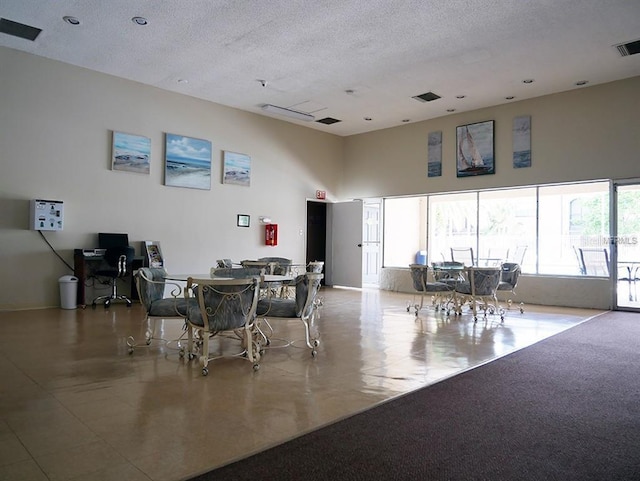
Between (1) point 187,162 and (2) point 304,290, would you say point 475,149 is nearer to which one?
(1) point 187,162

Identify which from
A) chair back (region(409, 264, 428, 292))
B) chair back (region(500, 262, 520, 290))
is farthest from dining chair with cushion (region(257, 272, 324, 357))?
chair back (region(500, 262, 520, 290))

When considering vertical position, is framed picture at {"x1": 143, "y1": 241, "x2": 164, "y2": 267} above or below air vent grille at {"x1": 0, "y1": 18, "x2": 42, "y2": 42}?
below

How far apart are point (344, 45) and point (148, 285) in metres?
4.45

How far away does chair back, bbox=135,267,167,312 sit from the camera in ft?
15.5

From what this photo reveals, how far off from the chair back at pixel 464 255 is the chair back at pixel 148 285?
7.35m

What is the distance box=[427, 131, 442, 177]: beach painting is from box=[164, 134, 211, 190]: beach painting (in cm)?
494

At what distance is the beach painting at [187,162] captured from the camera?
9.06 meters

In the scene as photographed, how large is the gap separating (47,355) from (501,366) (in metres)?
4.32

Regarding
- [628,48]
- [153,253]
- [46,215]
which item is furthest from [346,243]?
[628,48]

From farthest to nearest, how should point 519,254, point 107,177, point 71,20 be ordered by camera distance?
point 519,254, point 107,177, point 71,20

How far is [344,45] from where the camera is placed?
22.5ft

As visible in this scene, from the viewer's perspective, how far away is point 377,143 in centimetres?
1188

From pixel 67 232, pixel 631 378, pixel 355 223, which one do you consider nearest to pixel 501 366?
pixel 631 378

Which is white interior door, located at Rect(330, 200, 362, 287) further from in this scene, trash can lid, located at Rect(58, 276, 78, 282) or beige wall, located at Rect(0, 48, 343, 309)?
trash can lid, located at Rect(58, 276, 78, 282)
